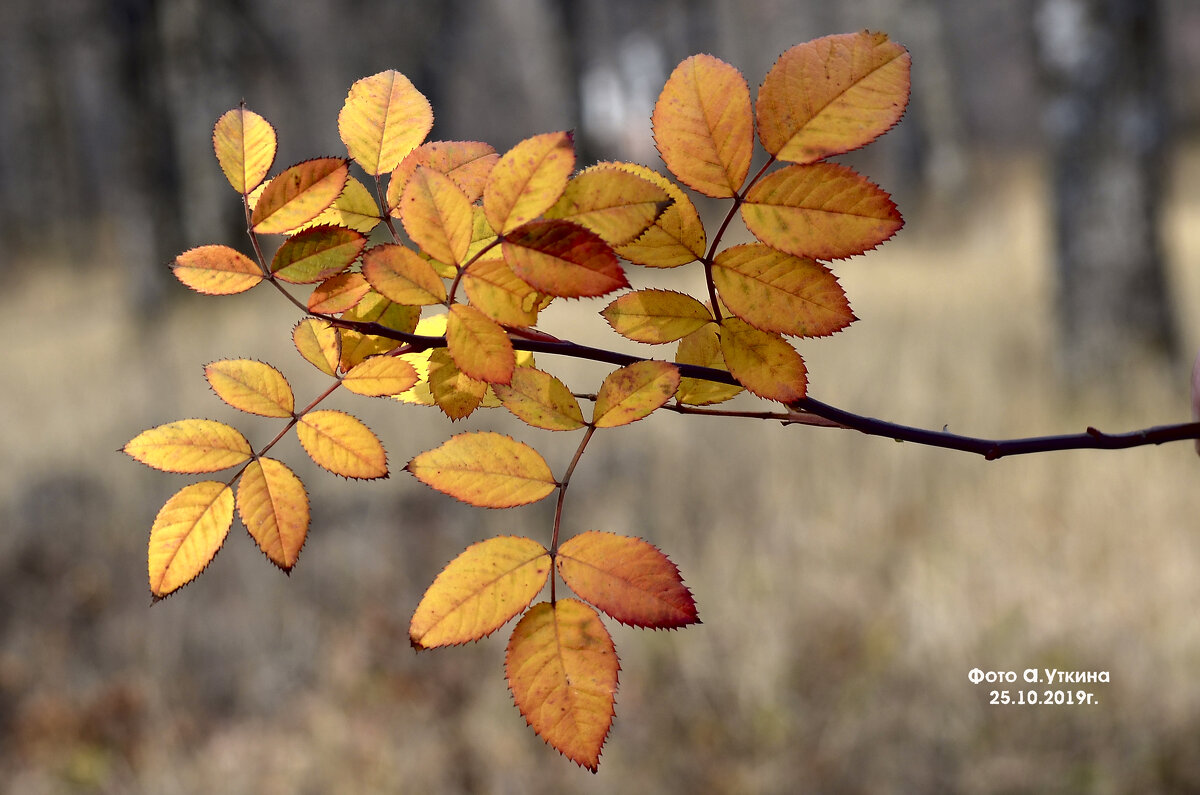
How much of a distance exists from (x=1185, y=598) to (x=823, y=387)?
1454mm

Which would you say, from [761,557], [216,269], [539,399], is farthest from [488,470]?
[761,557]

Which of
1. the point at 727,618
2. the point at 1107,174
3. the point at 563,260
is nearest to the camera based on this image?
the point at 563,260

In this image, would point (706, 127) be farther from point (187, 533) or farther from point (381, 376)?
point (187, 533)

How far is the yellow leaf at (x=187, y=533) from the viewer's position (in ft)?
1.12

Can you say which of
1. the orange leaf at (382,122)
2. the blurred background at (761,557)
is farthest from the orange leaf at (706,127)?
the blurred background at (761,557)

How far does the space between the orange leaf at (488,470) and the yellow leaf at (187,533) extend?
0.08 m

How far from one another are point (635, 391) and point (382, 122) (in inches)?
6.7

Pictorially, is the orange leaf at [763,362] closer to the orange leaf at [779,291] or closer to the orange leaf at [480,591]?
the orange leaf at [779,291]

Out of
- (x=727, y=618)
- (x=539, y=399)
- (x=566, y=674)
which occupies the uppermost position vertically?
(x=539, y=399)

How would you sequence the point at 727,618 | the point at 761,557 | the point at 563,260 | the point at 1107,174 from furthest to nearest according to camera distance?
the point at 1107,174 < the point at 761,557 < the point at 727,618 < the point at 563,260

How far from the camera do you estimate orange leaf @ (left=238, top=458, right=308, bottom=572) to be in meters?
0.35

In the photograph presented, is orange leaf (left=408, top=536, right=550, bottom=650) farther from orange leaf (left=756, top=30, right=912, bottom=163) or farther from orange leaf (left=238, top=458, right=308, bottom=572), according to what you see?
orange leaf (left=756, top=30, right=912, bottom=163)

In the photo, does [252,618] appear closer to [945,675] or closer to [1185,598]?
[945,675]

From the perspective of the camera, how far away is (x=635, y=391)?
343mm
